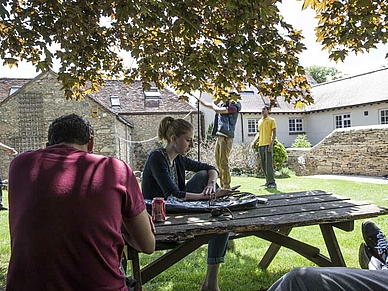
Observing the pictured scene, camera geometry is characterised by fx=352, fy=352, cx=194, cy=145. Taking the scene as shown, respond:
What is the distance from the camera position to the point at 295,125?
2455 centimetres

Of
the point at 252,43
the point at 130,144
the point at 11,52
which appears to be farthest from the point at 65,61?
the point at 130,144

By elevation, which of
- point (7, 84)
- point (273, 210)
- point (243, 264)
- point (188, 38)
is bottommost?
point (243, 264)

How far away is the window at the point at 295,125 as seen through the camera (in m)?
24.3

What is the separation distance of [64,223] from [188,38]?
136 inches

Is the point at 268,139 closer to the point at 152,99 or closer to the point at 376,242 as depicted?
the point at 376,242

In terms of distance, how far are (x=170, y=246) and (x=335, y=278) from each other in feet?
3.90

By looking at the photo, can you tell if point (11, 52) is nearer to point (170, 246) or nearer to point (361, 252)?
point (170, 246)

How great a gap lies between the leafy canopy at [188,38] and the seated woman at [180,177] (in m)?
1.10

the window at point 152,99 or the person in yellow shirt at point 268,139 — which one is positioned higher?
the window at point 152,99

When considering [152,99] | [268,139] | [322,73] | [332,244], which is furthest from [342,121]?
[322,73]

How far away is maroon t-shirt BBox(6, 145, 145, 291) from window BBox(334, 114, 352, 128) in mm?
22335

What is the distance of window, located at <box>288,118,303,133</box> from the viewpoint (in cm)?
2431

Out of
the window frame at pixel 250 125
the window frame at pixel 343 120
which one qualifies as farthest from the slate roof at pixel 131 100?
the window frame at pixel 343 120

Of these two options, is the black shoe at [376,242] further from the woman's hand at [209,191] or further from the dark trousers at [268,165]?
the dark trousers at [268,165]
